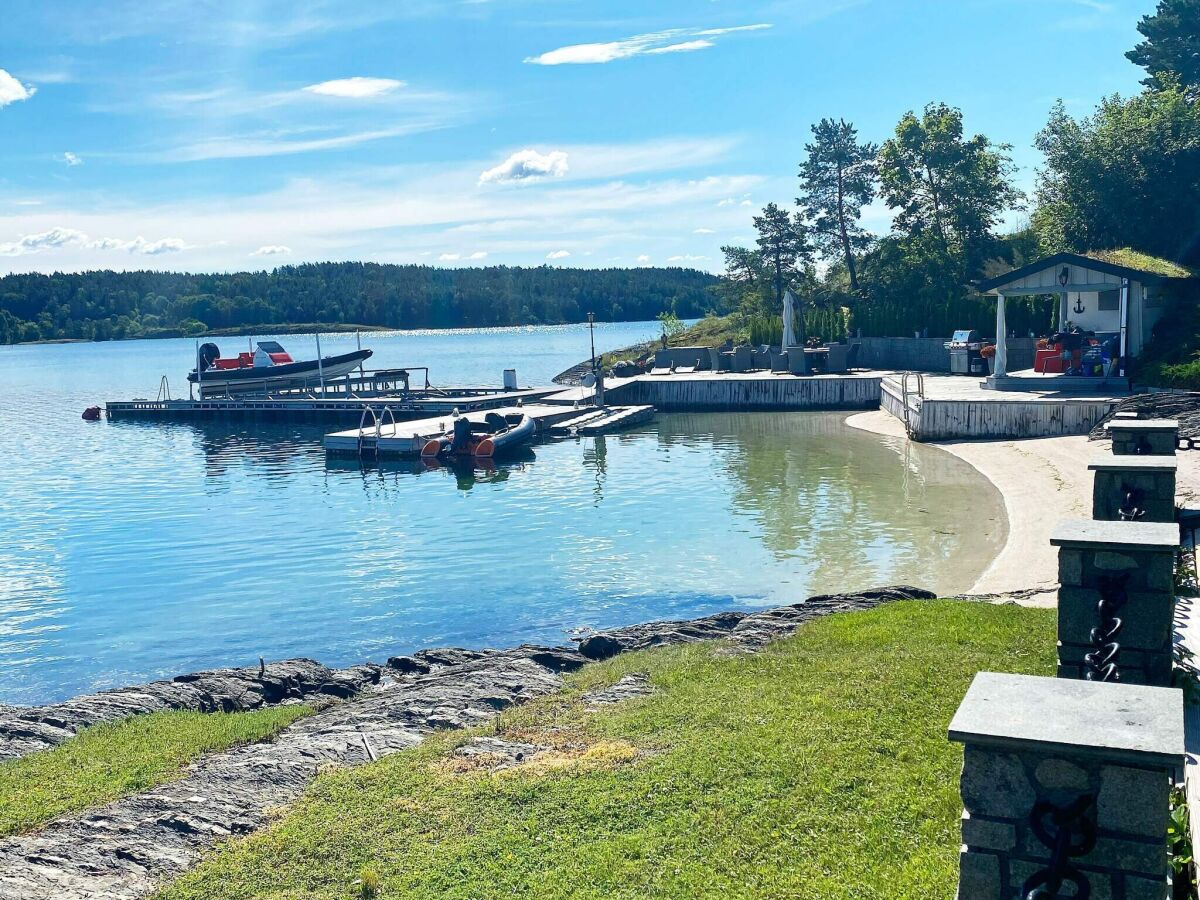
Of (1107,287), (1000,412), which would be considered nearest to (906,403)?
(1000,412)

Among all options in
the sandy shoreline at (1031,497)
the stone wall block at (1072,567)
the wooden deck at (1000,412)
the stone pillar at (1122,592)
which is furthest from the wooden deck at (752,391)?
the stone wall block at (1072,567)

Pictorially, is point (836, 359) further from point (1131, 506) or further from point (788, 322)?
point (1131, 506)

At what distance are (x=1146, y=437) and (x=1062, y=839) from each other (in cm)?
656

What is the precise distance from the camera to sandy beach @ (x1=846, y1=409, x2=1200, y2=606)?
14336 mm

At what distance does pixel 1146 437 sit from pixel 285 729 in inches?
315

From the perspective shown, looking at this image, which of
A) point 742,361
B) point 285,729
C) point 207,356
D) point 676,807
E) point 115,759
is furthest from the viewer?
point 207,356

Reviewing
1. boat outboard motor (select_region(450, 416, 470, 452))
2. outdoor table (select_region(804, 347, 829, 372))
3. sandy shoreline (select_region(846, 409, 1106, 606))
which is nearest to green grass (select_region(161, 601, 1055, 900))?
sandy shoreline (select_region(846, 409, 1106, 606))

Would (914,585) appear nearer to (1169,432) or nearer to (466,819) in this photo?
(1169,432)

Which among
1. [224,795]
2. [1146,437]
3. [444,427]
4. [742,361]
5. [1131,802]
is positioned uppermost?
[742,361]

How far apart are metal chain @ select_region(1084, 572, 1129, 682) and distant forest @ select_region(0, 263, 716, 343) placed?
577ft

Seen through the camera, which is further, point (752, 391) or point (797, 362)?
point (797, 362)

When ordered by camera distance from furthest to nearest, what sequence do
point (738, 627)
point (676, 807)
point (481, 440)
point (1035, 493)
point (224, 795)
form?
1. point (481, 440)
2. point (1035, 493)
3. point (738, 627)
4. point (224, 795)
5. point (676, 807)

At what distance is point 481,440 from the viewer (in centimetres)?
3562

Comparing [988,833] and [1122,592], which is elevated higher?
[1122,592]
